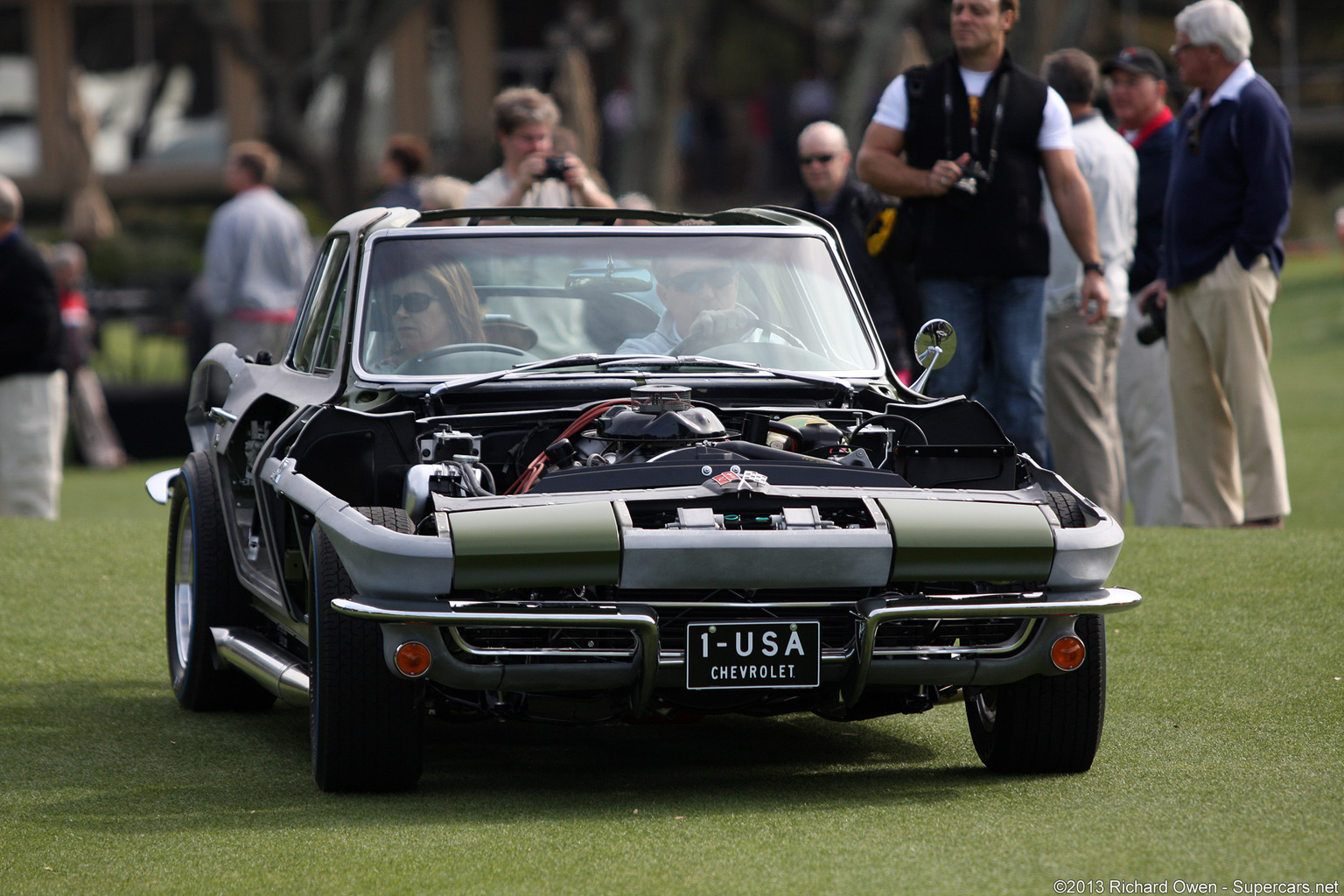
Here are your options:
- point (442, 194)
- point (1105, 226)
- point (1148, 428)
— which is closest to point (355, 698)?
point (1105, 226)

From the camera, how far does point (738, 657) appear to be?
15.3 feet

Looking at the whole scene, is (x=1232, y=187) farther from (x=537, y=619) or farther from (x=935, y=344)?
(x=537, y=619)

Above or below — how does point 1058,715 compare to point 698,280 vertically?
below

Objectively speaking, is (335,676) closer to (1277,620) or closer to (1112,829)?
(1112,829)

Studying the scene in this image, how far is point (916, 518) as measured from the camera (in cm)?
473

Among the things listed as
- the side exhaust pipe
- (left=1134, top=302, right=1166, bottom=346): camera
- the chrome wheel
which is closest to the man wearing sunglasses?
the side exhaust pipe

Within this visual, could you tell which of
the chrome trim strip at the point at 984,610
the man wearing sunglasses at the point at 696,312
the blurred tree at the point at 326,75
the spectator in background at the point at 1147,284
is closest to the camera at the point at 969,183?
the man wearing sunglasses at the point at 696,312

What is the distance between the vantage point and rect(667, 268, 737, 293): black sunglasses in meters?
6.26

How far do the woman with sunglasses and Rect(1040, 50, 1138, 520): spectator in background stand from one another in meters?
4.03

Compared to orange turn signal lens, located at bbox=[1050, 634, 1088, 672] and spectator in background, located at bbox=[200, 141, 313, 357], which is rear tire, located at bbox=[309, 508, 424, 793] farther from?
spectator in background, located at bbox=[200, 141, 313, 357]

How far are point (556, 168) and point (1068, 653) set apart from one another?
4.97m

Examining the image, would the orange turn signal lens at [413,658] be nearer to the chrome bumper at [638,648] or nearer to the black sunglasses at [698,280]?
the chrome bumper at [638,648]

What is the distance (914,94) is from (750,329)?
259 cm

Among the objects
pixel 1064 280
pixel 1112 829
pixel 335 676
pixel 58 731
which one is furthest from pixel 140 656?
pixel 1064 280
